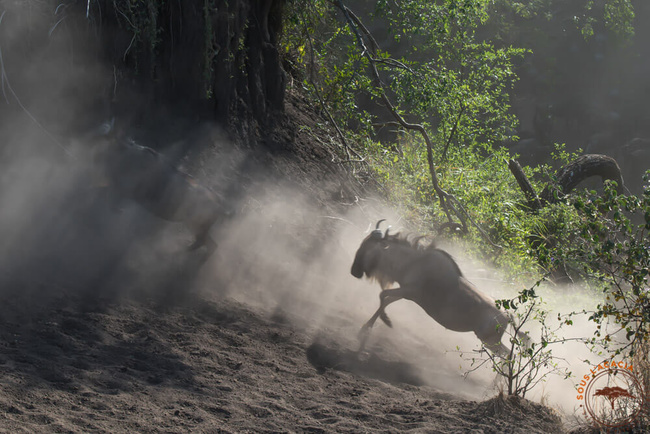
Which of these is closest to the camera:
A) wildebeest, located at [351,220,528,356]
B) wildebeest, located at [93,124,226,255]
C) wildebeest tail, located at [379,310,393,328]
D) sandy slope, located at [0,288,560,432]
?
sandy slope, located at [0,288,560,432]

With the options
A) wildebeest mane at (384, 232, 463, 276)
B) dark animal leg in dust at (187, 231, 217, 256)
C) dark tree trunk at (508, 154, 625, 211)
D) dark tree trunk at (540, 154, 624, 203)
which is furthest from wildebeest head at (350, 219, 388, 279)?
dark tree trunk at (540, 154, 624, 203)

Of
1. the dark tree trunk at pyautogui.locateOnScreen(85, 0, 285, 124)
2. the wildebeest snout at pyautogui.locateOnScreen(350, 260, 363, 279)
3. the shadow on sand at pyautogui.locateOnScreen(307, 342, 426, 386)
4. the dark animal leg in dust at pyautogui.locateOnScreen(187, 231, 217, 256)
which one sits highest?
the dark tree trunk at pyautogui.locateOnScreen(85, 0, 285, 124)

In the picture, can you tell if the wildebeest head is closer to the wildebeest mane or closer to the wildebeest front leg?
the wildebeest mane

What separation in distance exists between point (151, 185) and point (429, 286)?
142 inches

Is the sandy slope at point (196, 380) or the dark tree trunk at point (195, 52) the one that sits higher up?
the dark tree trunk at point (195, 52)

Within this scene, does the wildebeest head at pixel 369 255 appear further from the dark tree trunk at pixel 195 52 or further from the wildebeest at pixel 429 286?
the dark tree trunk at pixel 195 52

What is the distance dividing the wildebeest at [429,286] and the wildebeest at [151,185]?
6.89 feet

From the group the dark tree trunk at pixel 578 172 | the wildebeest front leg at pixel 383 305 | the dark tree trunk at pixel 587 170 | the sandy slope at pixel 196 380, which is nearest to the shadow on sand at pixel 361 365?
the sandy slope at pixel 196 380

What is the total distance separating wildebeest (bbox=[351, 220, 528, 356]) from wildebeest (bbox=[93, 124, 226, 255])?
210cm

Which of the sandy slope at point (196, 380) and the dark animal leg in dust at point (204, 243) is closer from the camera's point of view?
the sandy slope at point (196, 380)

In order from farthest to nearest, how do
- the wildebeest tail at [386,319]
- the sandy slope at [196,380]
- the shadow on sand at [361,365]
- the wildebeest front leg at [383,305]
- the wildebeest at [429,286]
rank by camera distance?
the wildebeest tail at [386,319] < the wildebeest front leg at [383,305] < the wildebeest at [429,286] < the shadow on sand at [361,365] < the sandy slope at [196,380]

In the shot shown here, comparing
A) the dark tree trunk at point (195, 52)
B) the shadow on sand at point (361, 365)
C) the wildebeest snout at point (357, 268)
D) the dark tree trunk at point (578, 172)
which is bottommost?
the shadow on sand at point (361, 365)

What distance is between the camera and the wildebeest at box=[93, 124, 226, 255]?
7309mm

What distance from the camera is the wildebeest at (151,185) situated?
7309 millimetres
